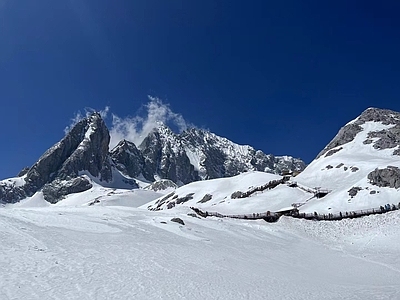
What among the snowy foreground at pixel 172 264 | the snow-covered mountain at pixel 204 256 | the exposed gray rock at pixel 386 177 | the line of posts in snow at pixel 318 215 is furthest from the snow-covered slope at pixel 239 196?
the snowy foreground at pixel 172 264

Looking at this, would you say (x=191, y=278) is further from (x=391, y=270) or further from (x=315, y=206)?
(x=315, y=206)

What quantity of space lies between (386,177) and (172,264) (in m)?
48.6

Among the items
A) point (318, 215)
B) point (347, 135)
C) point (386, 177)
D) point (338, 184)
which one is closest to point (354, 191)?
point (386, 177)

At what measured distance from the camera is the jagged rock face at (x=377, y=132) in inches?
3236

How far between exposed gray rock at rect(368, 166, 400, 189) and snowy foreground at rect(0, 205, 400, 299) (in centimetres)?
2058

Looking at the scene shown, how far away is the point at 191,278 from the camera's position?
1503 centimetres

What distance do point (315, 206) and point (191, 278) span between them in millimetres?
42122

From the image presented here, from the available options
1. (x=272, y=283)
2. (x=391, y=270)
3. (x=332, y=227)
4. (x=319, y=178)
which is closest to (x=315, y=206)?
(x=332, y=227)

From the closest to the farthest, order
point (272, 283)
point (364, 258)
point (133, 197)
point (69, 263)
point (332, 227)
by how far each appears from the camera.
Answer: point (69, 263) < point (272, 283) < point (364, 258) < point (332, 227) < point (133, 197)

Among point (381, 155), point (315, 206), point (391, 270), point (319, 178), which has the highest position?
point (381, 155)

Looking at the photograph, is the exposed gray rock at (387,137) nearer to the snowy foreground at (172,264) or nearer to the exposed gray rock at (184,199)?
the exposed gray rock at (184,199)

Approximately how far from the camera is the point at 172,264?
17.3m

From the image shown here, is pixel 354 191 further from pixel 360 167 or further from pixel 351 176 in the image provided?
pixel 360 167

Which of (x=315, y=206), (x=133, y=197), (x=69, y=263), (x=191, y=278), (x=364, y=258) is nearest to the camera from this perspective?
(x=69, y=263)
